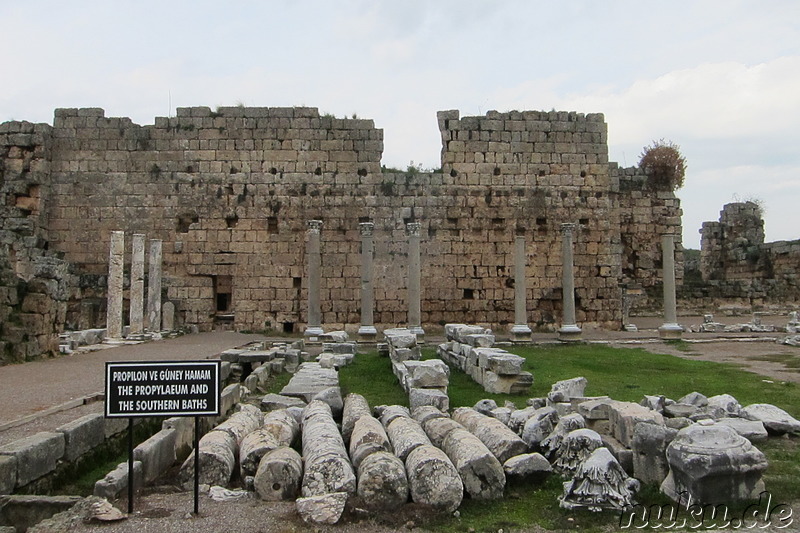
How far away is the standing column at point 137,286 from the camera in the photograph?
18.1 m

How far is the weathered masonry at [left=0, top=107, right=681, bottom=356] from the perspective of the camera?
20.7 meters

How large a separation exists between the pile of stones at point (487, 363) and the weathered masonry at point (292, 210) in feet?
20.2

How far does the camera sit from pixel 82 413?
7656 mm

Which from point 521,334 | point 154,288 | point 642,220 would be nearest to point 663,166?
point 642,220

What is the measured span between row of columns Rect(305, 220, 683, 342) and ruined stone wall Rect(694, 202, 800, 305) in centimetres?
814

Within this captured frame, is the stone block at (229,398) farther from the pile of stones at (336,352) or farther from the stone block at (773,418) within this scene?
the stone block at (773,418)

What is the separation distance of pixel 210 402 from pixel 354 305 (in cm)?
1551

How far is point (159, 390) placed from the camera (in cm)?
509

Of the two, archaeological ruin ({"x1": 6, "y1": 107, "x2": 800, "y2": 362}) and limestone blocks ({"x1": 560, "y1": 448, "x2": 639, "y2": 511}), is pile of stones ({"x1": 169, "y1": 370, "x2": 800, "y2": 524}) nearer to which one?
limestone blocks ({"x1": 560, "y1": 448, "x2": 639, "y2": 511})

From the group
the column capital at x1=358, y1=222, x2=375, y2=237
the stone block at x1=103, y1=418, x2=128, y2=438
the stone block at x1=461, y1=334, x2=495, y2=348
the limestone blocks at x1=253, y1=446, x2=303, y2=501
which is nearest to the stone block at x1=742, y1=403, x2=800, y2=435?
the limestone blocks at x1=253, y1=446, x2=303, y2=501

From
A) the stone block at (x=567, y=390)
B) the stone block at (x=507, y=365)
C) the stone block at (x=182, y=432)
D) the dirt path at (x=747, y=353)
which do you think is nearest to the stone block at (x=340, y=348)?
the stone block at (x=507, y=365)

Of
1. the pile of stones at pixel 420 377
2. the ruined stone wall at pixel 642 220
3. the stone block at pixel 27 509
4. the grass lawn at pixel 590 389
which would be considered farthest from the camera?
the ruined stone wall at pixel 642 220

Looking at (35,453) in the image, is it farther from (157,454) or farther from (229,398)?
(229,398)

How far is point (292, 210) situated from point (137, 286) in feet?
16.7
